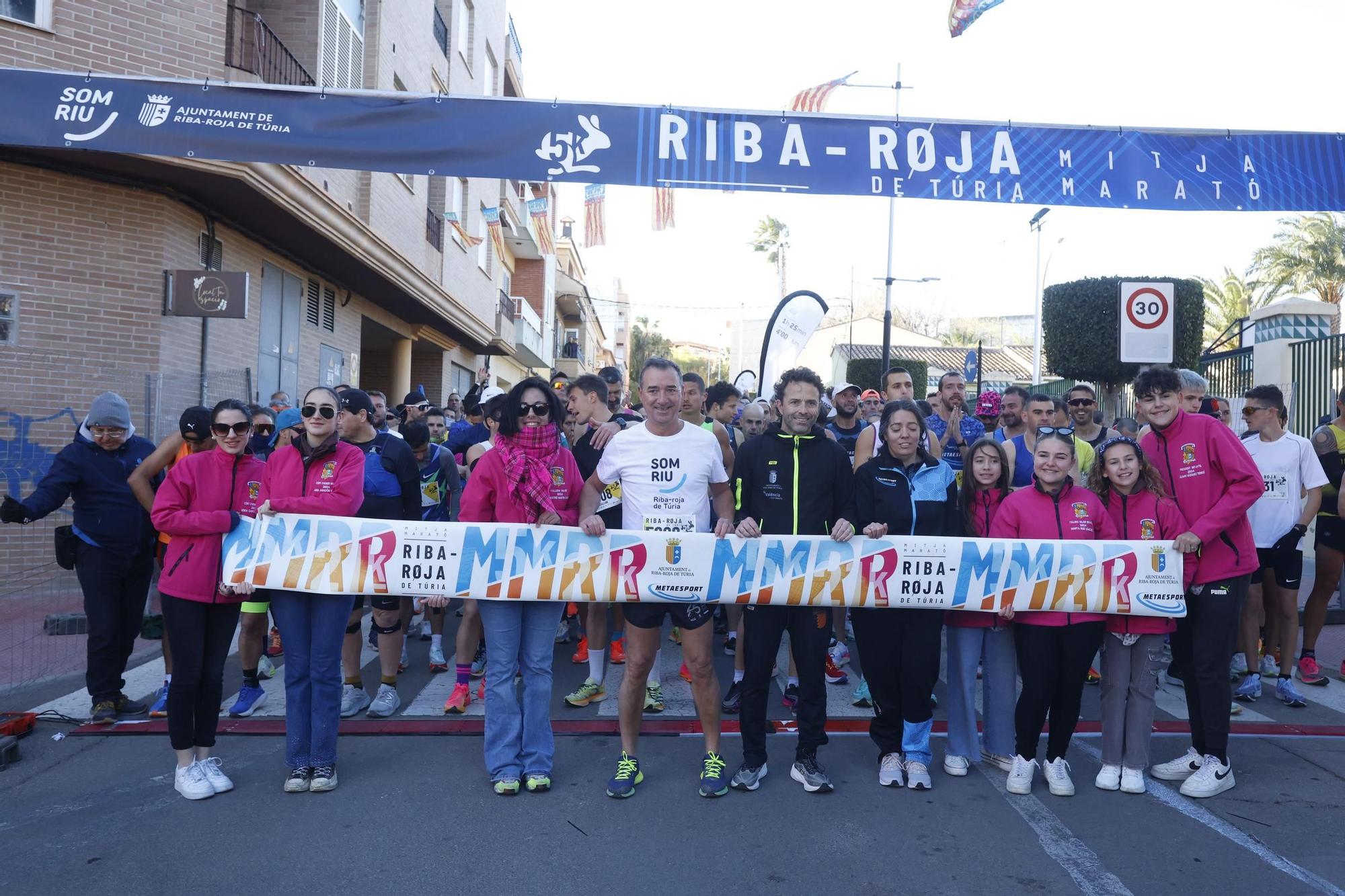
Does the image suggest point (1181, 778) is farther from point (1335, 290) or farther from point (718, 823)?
point (1335, 290)

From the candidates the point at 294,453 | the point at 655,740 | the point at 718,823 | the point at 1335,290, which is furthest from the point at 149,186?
the point at 1335,290

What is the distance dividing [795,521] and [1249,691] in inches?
154

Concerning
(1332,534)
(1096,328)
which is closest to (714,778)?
(1332,534)

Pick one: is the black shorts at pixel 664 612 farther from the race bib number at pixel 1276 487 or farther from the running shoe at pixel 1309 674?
the running shoe at pixel 1309 674

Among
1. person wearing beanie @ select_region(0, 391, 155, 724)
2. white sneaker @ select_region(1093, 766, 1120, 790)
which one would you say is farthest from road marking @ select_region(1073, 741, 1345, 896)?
person wearing beanie @ select_region(0, 391, 155, 724)

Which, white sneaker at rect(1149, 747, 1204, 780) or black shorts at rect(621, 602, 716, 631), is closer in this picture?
black shorts at rect(621, 602, 716, 631)

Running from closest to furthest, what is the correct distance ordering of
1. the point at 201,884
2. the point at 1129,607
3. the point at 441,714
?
the point at 201,884 < the point at 1129,607 < the point at 441,714

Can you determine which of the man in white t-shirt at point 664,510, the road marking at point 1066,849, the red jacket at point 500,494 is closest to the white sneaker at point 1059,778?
the road marking at point 1066,849

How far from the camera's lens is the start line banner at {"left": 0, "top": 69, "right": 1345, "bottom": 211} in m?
7.09

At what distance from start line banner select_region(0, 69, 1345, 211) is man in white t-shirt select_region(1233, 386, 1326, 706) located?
6.48 feet

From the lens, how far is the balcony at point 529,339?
30.8 metres

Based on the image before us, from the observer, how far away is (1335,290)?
30.2 meters

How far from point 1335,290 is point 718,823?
33.9m

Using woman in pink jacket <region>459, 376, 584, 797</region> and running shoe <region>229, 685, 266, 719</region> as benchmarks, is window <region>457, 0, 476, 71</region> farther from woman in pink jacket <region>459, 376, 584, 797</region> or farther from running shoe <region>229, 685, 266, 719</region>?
woman in pink jacket <region>459, 376, 584, 797</region>
